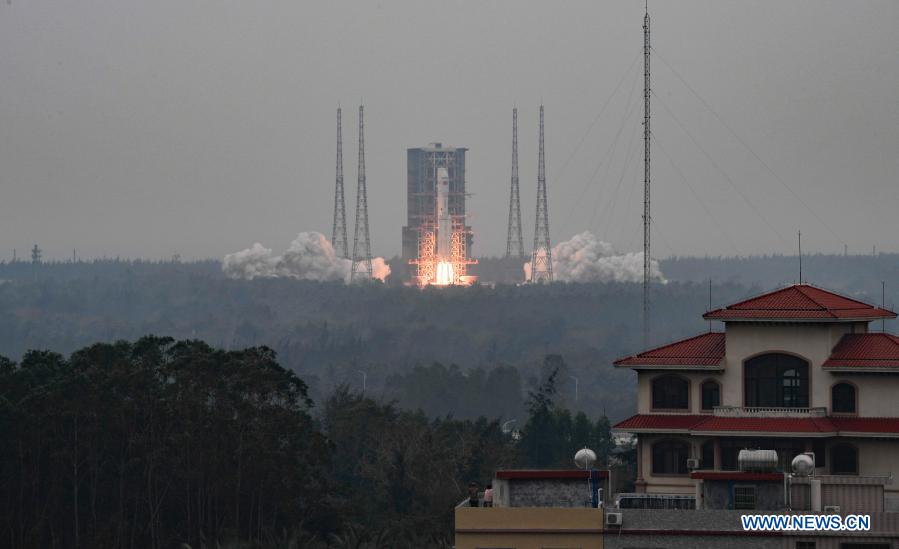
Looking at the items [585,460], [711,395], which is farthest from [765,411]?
[585,460]

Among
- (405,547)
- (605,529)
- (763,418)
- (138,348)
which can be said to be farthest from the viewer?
(138,348)

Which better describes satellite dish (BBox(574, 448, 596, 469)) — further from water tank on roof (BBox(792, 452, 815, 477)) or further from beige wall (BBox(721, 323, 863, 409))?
beige wall (BBox(721, 323, 863, 409))

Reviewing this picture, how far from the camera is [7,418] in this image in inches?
5108

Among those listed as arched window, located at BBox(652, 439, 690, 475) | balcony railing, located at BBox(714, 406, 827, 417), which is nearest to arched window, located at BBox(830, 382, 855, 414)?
balcony railing, located at BBox(714, 406, 827, 417)

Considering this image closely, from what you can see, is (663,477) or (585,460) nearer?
(585,460)

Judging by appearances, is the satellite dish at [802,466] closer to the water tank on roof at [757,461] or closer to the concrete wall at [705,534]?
the water tank on roof at [757,461]

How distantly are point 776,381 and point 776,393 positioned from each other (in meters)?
0.49

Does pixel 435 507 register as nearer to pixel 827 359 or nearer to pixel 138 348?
pixel 138 348

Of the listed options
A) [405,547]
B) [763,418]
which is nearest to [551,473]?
[763,418]

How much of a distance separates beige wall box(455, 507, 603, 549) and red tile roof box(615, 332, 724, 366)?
89.7ft

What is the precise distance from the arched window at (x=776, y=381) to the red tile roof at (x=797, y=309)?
6.34ft

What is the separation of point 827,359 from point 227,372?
56.6 m

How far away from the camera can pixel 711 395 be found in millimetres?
90000

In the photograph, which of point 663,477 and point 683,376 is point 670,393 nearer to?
point 683,376
